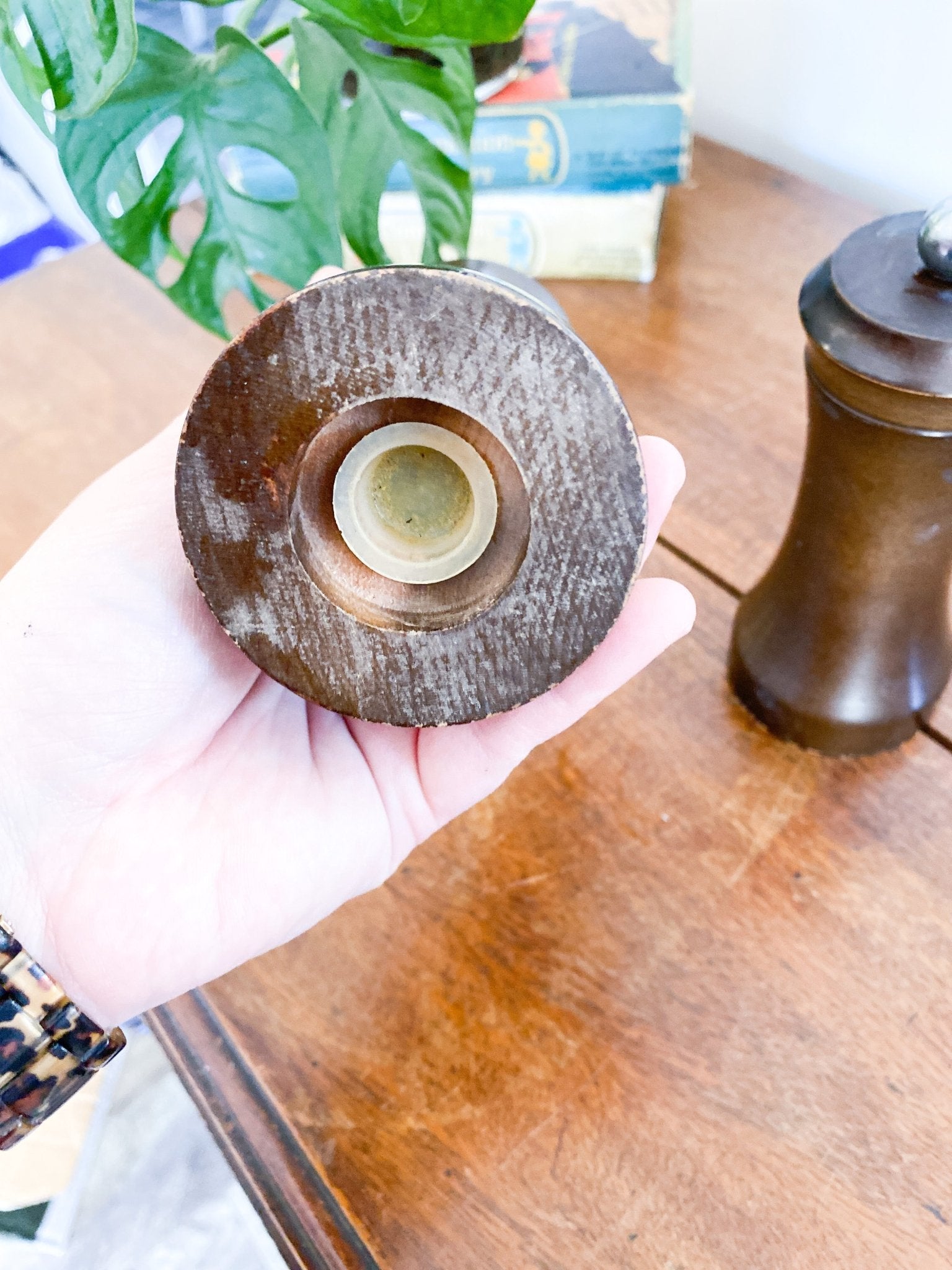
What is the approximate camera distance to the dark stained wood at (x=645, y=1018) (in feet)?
1.21

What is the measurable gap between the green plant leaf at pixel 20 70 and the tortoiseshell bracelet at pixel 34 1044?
314 millimetres

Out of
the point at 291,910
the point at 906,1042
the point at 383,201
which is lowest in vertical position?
the point at 906,1042

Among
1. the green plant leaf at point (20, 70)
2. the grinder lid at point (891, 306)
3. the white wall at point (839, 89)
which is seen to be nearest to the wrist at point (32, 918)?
the green plant leaf at point (20, 70)

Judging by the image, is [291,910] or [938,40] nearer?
[291,910]

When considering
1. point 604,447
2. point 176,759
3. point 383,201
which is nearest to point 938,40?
point 383,201

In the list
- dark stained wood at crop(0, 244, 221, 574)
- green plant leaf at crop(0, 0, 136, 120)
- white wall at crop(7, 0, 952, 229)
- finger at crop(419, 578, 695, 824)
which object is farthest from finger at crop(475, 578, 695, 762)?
white wall at crop(7, 0, 952, 229)

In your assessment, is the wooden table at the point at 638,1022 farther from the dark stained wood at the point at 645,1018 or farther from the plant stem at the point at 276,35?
the plant stem at the point at 276,35

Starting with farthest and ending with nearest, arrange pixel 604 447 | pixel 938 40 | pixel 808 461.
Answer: pixel 938 40 → pixel 808 461 → pixel 604 447

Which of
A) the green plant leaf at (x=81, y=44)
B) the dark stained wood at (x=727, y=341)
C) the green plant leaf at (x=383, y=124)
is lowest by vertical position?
the dark stained wood at (x=727, y=341)

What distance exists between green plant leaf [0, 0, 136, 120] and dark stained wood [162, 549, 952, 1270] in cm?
34

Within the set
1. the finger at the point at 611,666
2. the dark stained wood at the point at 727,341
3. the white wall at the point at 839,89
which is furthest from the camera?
the white wall at the point at 839,89

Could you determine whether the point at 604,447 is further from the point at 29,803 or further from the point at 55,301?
the point at 55,301

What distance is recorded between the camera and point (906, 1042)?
1.31ft

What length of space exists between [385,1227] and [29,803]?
241mm
